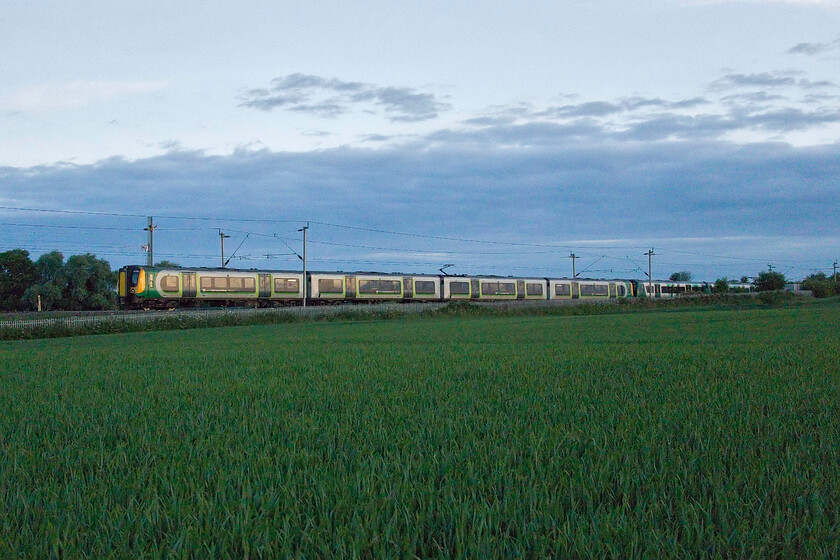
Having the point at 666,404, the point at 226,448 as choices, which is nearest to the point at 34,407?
the point at 226,448

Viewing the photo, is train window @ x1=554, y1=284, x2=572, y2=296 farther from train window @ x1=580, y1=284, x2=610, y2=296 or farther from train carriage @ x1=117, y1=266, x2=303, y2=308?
train carriage @ x1=117, y1=266, x2=303, y2=308

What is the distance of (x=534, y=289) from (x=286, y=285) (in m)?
22.0

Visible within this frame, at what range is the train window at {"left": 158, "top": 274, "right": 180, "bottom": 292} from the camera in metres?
39.5

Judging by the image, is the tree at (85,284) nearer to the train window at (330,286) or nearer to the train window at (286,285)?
the train window at (286,285)

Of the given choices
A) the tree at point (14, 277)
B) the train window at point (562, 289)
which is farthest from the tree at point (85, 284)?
the train window at point (562, 289)

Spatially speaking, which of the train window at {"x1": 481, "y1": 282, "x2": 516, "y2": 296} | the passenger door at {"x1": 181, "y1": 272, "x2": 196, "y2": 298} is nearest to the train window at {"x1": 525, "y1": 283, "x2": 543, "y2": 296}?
the train window at {"x1": 481, "y1": 282, "x2": 516, "y2": 296}

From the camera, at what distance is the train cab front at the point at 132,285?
1535 inches

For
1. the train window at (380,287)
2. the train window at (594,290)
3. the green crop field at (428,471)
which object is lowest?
the green crop field at (428,471)

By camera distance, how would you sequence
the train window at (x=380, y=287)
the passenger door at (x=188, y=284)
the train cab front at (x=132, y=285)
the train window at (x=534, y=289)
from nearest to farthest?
the train cab front at (x=132, y=285) < the passenger door at (x=188, y=284) < the train window at (x=380, y=287) < the train window at (x=534, y=289)

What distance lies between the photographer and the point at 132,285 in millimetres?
39344

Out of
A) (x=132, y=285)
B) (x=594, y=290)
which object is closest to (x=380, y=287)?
(x=132, y=285)

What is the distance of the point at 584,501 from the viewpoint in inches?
108

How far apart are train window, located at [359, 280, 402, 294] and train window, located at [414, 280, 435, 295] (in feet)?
4.99

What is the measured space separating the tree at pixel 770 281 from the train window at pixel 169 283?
68.2m
